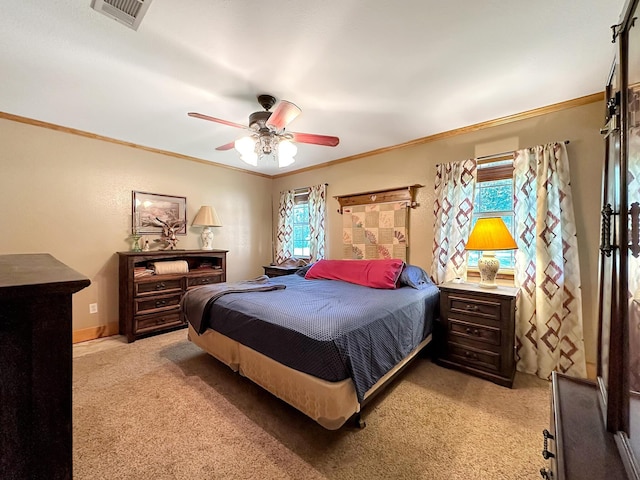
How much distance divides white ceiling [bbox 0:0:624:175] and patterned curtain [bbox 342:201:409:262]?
1152mm

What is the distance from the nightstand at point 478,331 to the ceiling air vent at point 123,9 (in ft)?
9.80

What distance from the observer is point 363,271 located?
314 cm

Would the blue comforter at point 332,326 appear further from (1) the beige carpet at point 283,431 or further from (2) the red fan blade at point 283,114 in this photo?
(2) the red fan blade at point 283,114

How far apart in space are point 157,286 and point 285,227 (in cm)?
225

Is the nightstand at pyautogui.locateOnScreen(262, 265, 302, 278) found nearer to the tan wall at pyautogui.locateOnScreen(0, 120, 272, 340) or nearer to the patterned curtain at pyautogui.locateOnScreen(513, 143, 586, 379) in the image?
the tan wall at pyautogui.locateOnScreen(0, 120, 272, 340)

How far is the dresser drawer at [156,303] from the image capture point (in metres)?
3.18

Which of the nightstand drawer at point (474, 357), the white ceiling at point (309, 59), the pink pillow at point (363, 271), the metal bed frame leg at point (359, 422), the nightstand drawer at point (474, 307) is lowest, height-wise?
the metal bed frame leg at point (359, 422)

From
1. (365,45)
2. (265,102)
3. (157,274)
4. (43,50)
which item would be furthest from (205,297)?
(365,45)

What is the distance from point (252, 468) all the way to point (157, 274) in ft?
8.78

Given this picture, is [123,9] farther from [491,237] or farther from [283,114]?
[491,237]

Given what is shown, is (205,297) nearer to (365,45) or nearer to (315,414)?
(315,414)

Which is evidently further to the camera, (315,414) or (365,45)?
(365,45)

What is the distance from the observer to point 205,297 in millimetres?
2424

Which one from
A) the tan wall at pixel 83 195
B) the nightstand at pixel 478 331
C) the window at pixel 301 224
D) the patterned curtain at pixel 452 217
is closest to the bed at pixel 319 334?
the nightstand at pixel 478 331
